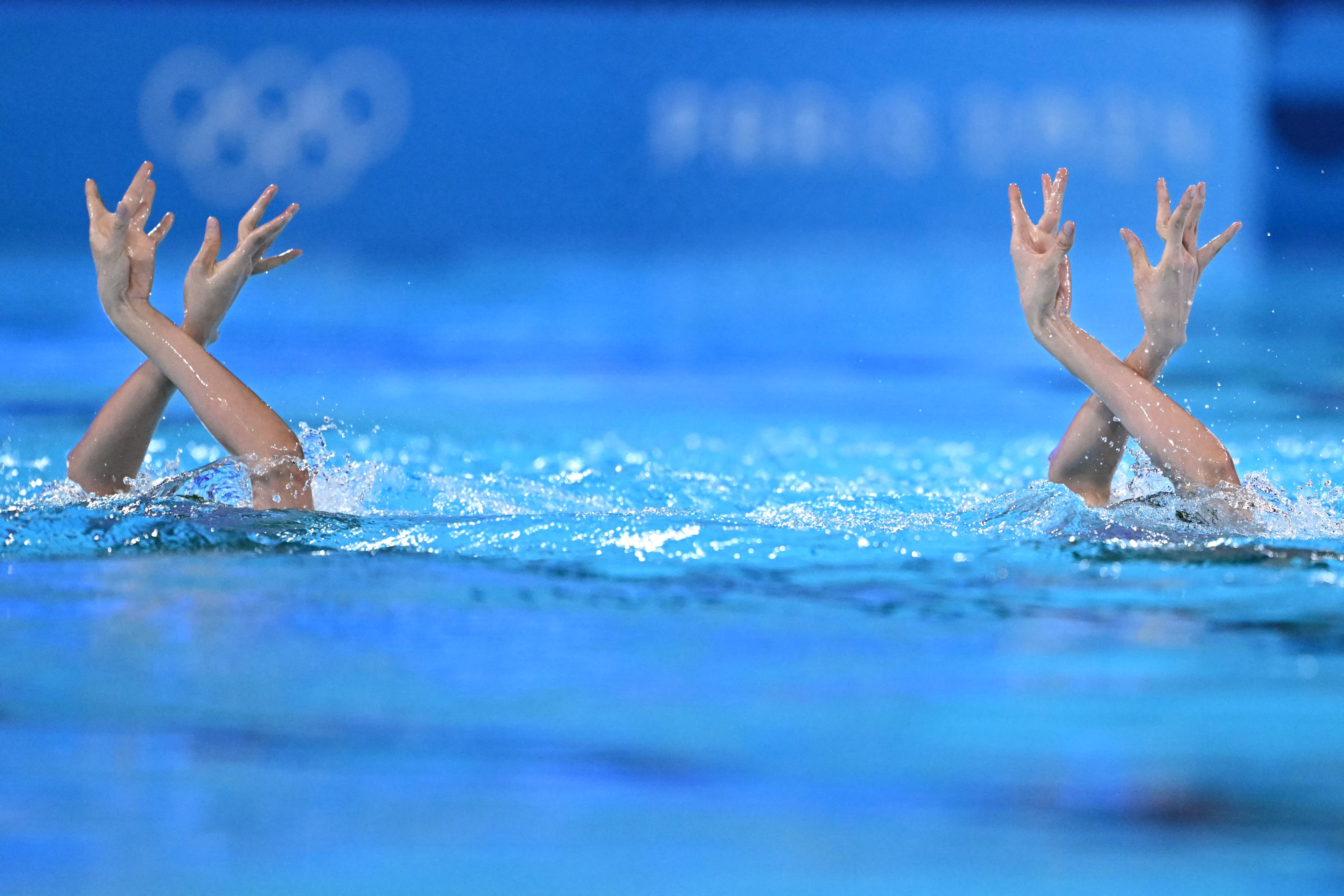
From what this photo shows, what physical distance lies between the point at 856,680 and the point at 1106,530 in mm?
709

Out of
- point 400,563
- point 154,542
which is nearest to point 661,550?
point 400,563

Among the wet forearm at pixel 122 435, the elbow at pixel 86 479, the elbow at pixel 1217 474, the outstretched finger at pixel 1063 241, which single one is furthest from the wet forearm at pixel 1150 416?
the elbow at pixel 86 479

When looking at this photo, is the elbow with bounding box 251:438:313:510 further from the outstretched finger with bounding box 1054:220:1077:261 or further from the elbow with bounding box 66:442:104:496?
the outstretched finger with bounding box 1054:220:1077:261

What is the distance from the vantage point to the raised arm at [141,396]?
237 cm

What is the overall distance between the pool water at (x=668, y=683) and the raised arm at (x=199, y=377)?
2.7 inches

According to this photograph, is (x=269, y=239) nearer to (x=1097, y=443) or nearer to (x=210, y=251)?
(x=210, y=251)

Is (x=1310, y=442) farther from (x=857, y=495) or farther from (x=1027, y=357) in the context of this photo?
(x=1027, y=357)

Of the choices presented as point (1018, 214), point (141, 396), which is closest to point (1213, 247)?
point (1018, 214)

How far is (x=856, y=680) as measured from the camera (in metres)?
1.56

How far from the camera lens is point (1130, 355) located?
92.0 inches

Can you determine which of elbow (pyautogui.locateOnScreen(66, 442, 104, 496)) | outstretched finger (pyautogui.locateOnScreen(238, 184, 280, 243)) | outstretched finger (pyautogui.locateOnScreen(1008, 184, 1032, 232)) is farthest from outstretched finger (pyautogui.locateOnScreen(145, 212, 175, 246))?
outstretched finger (pyautogui.locateOnScreen(1008, 184, 1032, 232))

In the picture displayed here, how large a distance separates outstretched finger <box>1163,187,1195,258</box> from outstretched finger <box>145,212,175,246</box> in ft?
5.22

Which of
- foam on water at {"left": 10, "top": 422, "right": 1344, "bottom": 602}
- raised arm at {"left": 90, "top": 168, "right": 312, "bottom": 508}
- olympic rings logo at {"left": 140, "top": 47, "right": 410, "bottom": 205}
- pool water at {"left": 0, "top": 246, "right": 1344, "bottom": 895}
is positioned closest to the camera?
pool water at {"left": 0, "top": 246, "right": 1344, "bottom": 895}

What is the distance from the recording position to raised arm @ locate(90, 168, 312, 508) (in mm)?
2240
